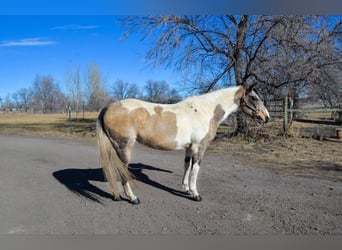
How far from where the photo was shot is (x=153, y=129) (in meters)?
3.22

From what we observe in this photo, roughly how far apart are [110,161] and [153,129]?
2.18ft

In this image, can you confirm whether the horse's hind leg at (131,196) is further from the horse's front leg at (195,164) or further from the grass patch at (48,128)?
the grass patch at (48,128)

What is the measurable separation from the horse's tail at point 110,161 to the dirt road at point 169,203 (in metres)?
0.34

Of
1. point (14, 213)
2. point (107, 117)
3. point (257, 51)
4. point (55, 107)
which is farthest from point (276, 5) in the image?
point (257, 51)

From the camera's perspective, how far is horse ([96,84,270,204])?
315 cm

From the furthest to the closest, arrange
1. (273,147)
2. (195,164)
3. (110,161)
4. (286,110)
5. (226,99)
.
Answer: (286,110) → (273,147) → (226,99) → (195,164) → (110,161)

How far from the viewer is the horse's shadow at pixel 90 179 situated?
11.7 feet

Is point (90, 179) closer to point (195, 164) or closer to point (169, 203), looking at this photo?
point (169, 203)

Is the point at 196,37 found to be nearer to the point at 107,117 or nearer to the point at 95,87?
the point at 95,87

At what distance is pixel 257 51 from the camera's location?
8328 millimetres

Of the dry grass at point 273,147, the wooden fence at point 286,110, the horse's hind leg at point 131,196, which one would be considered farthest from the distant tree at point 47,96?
the wooden fence at point 286,110

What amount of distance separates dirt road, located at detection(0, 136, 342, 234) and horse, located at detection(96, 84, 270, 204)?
35cm

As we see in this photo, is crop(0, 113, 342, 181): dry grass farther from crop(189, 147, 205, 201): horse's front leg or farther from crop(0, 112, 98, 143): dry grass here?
crop(189, 147, 205, 201): horse's front leg

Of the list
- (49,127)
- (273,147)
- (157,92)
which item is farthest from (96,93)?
(49,127)
